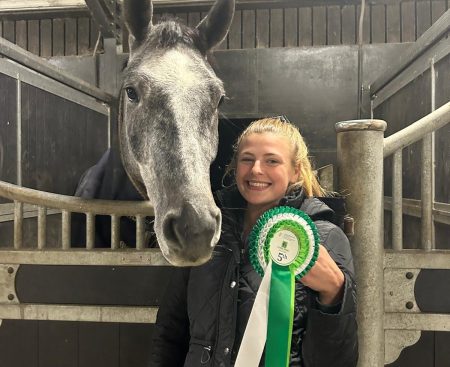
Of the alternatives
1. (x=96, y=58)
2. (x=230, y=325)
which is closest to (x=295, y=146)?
(x=230, y=325)

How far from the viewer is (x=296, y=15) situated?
3.18 m

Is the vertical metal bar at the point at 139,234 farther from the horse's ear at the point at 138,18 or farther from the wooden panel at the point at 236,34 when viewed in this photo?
the wooden panel at the point at 236,34

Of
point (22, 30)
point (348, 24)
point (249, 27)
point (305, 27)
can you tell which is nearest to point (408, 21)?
point (348, 24)

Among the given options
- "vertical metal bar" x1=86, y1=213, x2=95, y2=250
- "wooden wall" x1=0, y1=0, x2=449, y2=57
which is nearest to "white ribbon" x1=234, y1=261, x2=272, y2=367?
"vertical metal bar" x1=86, y1=213, x2=95, y2=250

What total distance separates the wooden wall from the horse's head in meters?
2.03

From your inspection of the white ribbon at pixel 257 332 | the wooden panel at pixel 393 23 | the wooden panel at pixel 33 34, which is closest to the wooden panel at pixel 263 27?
the wooden panel at pixel 393 23

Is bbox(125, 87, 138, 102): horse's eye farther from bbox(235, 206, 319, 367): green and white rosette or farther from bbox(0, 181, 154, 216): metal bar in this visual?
bbox(235, 206, 319, 367): green and white rosette

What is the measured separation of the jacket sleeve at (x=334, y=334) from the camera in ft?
2.31

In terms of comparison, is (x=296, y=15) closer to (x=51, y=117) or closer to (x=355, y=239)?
(x=51, y=117)

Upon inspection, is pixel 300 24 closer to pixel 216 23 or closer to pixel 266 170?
pixel 216 23

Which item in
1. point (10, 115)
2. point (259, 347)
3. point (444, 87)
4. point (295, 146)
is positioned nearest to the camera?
point (259, 347)

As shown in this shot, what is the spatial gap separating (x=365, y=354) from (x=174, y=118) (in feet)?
2.38

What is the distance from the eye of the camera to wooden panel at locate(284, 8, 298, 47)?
3181mm

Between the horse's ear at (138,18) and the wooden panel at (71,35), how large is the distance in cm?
243
